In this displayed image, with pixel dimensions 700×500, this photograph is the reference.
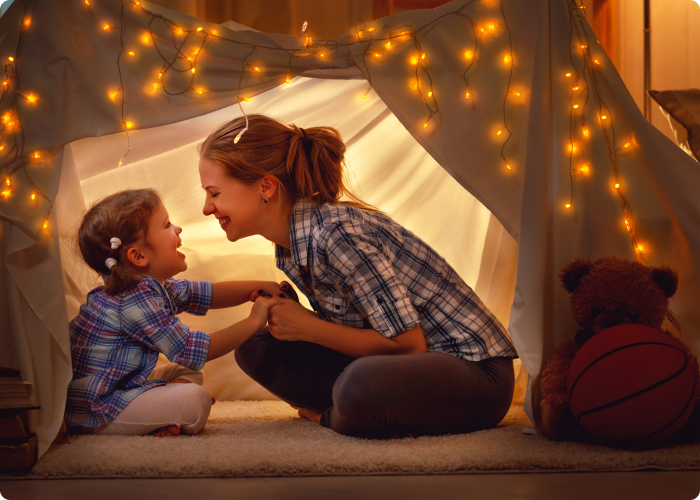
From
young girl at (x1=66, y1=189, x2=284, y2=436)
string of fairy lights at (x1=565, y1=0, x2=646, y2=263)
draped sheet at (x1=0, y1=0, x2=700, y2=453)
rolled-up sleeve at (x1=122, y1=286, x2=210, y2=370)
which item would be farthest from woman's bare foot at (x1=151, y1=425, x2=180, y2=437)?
string of fairy lights at (x1=565, y1=0, x2=646, y2=263)

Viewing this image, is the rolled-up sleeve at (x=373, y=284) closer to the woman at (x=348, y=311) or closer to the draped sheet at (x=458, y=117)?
the woman at (x=348, y=311)

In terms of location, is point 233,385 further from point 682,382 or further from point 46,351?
point 682,382

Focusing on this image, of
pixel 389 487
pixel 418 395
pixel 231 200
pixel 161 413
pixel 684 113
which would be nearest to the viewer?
pixel 389 487

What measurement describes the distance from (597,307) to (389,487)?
2.07 feet

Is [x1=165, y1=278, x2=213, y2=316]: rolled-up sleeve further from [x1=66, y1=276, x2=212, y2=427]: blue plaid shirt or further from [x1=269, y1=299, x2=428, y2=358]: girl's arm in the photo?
[x1=269, y1=299, x2=428, y2=358]: girl's arm

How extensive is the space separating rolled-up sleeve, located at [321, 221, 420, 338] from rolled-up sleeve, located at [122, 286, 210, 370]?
0.38 metres

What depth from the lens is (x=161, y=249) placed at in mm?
1640

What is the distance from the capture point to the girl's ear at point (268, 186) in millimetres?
1570

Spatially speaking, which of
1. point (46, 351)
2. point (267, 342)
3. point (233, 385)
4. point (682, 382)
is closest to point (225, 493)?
point (46, 351)

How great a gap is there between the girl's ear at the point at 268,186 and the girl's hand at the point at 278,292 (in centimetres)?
26

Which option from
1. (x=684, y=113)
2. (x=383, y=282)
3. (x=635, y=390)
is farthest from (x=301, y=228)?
(x=684, y=113)

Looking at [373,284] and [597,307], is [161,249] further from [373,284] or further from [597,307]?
[597,307]

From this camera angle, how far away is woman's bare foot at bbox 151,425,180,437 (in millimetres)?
1450

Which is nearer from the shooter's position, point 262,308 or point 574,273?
point 574,273
